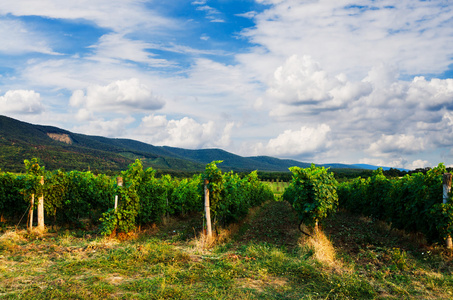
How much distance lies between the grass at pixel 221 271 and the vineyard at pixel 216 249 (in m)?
0.03

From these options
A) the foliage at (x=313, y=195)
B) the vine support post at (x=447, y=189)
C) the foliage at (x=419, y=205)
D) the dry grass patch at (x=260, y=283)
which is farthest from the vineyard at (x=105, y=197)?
the vine support post at (x=447, y=189)

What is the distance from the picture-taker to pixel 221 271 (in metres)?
7.72

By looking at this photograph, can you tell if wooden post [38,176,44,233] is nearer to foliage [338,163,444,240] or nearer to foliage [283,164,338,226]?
foliage [283,164,338,226]

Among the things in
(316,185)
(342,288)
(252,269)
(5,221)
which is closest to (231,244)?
(252,269)

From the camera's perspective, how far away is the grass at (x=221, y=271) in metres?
6.48

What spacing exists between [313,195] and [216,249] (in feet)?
15.6

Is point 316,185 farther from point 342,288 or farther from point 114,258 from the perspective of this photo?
point 114,258

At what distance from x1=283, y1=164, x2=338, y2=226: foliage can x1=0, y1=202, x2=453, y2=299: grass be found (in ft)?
4.22

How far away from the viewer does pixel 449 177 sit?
9.96m

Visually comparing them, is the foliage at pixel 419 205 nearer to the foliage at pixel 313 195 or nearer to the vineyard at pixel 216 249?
the vineyard at pixel 216 249

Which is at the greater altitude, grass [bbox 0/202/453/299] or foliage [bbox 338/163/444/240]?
foliage [bbox 338/163/444/240]

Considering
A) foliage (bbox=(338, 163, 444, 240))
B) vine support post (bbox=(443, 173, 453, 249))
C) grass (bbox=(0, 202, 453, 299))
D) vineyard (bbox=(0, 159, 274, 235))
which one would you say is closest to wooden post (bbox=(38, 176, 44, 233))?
vineyard (bbox=(0, 159, 274, 235))

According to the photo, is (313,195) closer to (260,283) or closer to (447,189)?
(447,189)

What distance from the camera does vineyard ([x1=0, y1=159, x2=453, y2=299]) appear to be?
6.73m
